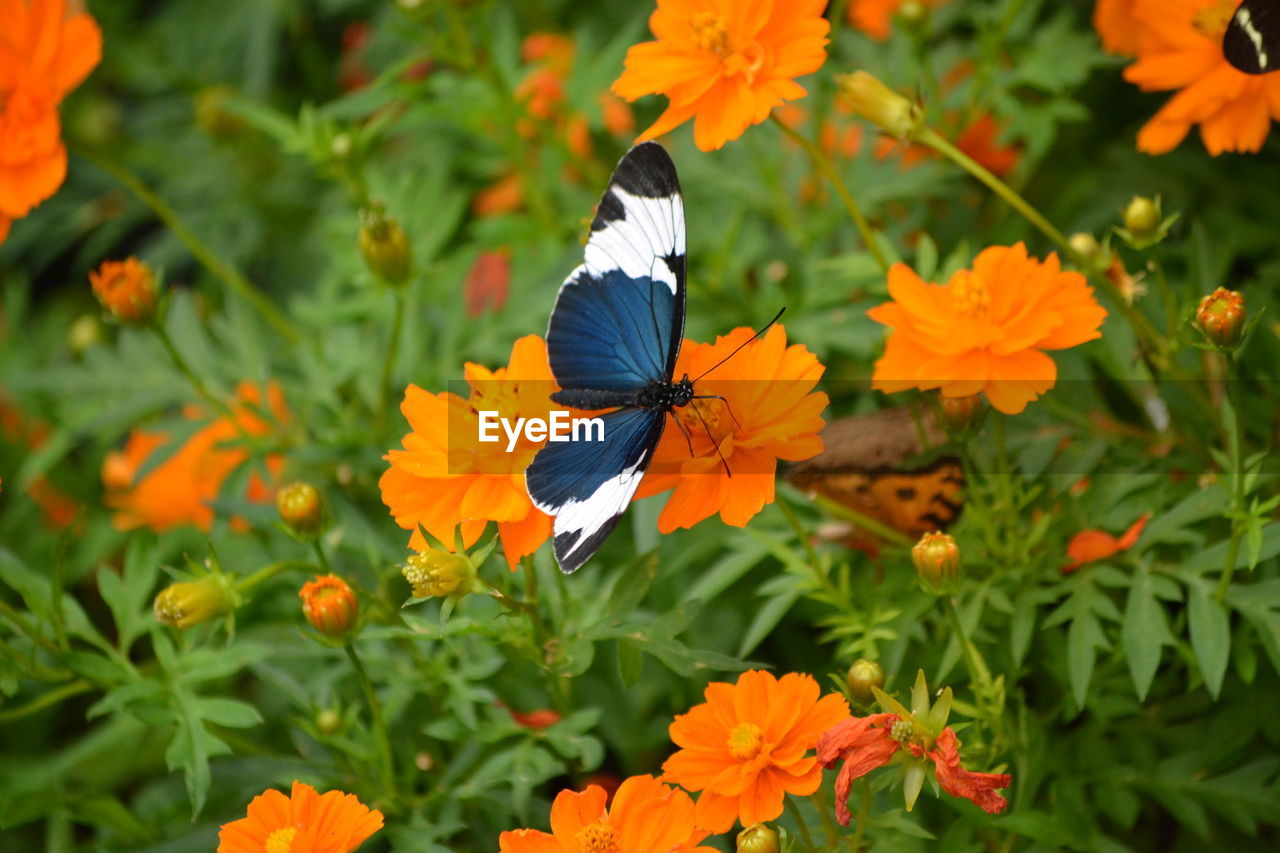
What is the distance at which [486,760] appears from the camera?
108cm

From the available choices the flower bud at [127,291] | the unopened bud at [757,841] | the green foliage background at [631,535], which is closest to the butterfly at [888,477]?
the green foliage background at [631,535]

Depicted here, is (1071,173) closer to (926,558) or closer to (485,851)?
(926,558)

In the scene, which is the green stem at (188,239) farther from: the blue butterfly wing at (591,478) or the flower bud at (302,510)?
the blue butterfly wing at (591,478)

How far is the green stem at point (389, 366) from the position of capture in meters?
1.23

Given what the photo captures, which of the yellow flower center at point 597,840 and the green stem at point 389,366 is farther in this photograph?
the green stem at point 389,366

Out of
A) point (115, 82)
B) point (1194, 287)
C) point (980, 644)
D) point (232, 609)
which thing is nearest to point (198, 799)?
point (232, 609)

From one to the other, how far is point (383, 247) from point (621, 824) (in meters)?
0.64

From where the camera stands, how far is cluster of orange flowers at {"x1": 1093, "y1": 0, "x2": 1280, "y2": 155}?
1056 mm

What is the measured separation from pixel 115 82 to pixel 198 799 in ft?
5.72

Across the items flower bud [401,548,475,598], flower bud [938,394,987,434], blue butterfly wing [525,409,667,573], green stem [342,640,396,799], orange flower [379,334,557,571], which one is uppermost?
blue butterfly wing [525,409,667,573]

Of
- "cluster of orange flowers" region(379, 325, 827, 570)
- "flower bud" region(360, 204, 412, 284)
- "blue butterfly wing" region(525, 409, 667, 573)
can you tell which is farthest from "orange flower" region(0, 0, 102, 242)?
"blue butterfly wing" region(525, 409, 667, 573)

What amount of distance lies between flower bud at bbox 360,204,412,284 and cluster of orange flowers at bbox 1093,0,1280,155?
72 centimetres

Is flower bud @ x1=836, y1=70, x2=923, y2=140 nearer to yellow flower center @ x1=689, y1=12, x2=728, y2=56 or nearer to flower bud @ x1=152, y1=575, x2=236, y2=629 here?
yellow flower center @ x1=689, y1=12, x2=728, y2=56

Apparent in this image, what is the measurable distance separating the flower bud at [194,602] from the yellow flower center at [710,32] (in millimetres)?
582
